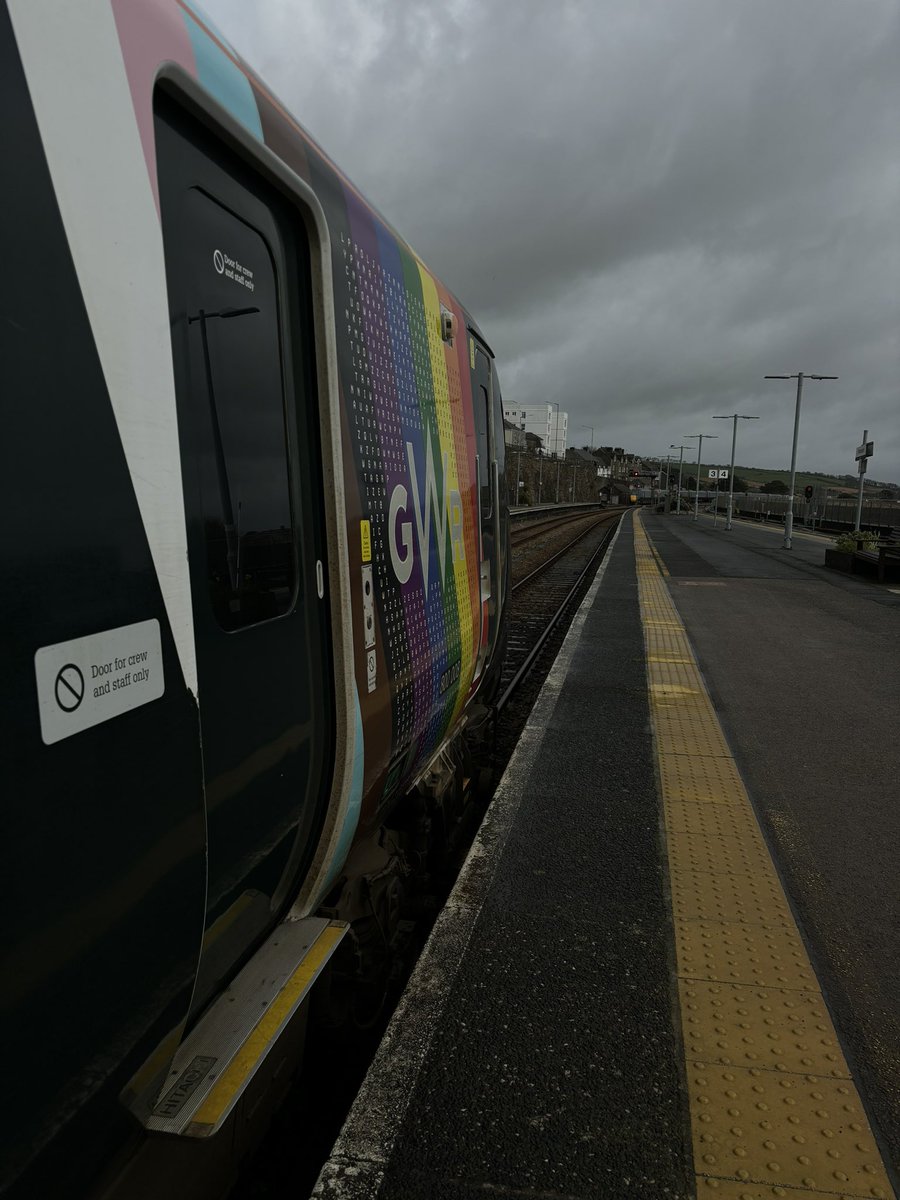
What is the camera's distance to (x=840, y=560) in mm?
17531

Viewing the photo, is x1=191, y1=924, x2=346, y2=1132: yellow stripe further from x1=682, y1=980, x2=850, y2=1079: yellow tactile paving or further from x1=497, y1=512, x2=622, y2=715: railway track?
x1=497, y1=512, x2=622, y2=715: railway track

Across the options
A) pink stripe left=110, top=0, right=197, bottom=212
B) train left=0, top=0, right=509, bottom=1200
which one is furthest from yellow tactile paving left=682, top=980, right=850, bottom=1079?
pink stripe left=110, top=0, right=197, bottom=212

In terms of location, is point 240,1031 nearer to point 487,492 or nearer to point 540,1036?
point 540,1036

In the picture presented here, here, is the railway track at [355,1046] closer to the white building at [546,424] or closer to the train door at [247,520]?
the train door at [247,520]

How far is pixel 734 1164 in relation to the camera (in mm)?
2146

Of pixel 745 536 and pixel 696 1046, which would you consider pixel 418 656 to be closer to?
pixel 696 1046

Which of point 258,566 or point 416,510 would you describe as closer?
point 258,566

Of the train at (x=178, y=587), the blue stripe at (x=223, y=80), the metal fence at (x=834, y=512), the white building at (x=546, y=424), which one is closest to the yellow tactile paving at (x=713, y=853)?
the train at (x=178, y=587)

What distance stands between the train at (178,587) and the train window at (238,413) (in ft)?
0.03

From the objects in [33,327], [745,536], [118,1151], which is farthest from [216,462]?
[745,536]

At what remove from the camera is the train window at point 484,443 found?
501cm

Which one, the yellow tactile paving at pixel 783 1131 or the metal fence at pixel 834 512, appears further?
the metal fence at pixel 834 512

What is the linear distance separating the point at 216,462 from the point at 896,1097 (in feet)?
8.79

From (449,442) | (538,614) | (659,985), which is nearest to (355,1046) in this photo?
(659,985)
